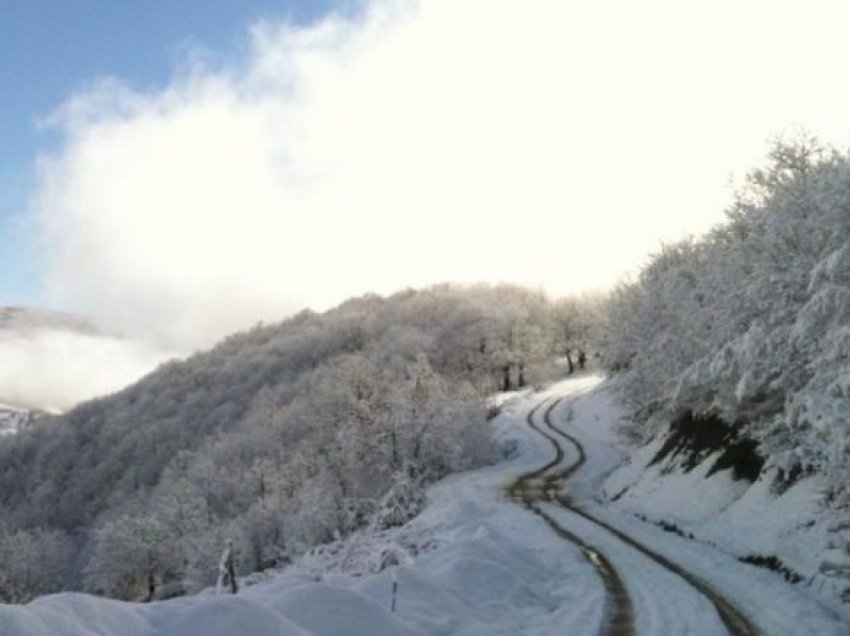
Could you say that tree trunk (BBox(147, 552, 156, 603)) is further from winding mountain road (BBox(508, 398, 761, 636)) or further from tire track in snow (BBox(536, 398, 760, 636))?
winding mountain road (BBox(508, 398, 761, 636))

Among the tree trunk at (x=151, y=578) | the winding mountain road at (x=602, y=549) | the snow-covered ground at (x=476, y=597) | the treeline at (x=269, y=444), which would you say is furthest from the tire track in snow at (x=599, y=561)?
the tree trunk at (x=151, y=578)

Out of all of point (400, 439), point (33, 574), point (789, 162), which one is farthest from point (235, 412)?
point (789, 162)

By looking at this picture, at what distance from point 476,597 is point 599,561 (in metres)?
6.87

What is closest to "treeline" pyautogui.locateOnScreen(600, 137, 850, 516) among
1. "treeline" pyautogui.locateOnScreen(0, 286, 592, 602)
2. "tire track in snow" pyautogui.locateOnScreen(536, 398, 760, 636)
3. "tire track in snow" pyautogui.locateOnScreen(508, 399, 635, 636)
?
"tire track in snow" pyautogui.locateOnScreen(536, 398, 760, 636)

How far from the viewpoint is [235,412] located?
14638 centimetres

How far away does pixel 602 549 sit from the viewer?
27297mm

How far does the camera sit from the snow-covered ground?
12508 mm

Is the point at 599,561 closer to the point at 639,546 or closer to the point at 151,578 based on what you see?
the point at 639,546

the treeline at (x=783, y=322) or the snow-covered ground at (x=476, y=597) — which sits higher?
the treeline at (x=783, y=322)

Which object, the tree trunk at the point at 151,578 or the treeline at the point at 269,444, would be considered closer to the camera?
the treeline at the point at 269,444

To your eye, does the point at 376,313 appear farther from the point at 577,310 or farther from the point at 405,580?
the point at 405,580

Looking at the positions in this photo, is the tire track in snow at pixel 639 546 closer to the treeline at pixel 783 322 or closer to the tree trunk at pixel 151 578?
the treeline at pixel 783 322

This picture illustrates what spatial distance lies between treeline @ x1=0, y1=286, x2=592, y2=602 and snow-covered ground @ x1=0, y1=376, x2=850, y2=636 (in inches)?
608

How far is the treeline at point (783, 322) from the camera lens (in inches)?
791
